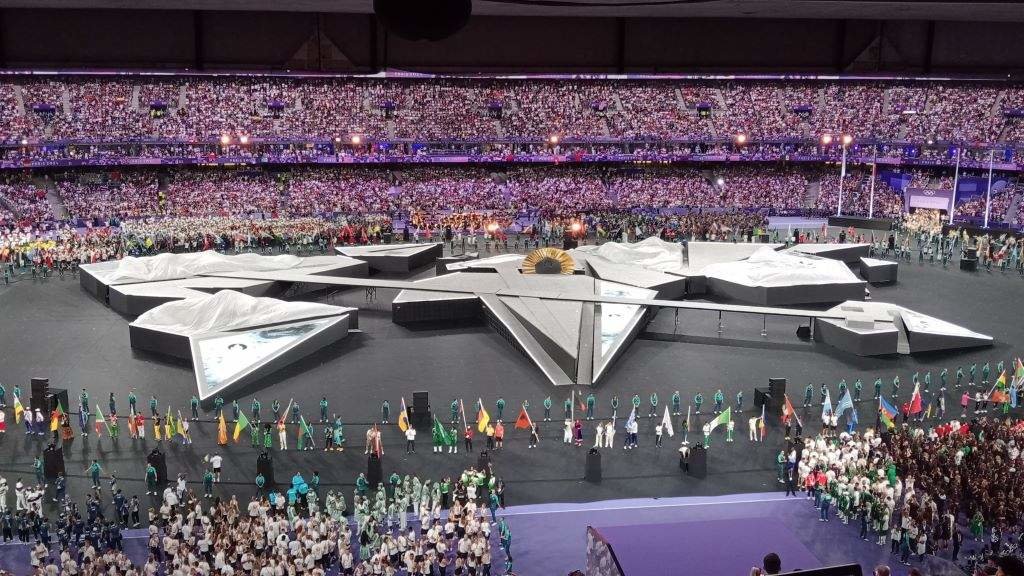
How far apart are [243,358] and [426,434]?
8363 millimetres

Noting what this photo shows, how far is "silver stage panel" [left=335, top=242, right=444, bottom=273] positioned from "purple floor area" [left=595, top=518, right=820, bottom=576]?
98.7 feet

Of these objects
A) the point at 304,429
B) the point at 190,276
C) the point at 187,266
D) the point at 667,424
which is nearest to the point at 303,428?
the point at 304,429

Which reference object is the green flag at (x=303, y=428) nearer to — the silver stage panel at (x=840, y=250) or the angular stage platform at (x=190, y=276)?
the angular stage platform at (x=190, y=276)

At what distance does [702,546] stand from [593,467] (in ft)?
20.0

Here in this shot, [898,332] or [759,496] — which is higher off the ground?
[898,332]

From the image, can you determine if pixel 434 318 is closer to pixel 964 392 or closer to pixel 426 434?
pixel 426 434

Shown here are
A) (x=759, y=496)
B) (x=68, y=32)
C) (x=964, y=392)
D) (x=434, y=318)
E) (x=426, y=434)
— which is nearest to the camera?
(x=759, y=496)

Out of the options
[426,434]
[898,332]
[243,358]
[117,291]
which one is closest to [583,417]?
[426,434]

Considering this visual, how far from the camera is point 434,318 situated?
37406 millimetres

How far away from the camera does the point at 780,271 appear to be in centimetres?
3984

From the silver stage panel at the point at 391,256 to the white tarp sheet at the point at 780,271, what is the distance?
15.5 metres

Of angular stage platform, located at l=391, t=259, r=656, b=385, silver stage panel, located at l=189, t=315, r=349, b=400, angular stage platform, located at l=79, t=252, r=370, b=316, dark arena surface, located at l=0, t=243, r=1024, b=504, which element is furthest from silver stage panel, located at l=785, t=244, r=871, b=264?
silver stage panel, located at l=189, t=315, r=349, b=400

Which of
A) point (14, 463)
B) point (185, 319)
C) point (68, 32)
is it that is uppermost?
point (68, 32)

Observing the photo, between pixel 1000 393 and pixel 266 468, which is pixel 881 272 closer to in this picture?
pixel 1000 393
